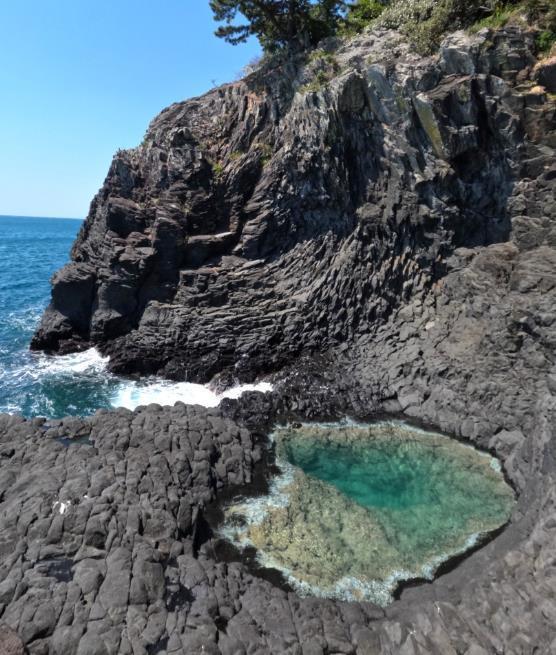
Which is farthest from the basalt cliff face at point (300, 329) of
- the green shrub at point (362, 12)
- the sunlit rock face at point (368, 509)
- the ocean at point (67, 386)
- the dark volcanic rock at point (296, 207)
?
the green shrub at point (362, 12)

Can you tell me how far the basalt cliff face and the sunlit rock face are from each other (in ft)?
3.04

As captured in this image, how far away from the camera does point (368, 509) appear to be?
17141 millimetres

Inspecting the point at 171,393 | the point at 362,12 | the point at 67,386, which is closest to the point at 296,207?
the point at 171,393

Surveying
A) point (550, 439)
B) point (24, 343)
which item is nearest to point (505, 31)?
point (550, 439)

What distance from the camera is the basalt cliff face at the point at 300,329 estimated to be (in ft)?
38.7

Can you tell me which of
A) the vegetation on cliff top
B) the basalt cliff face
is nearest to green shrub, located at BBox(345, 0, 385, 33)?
the vegetation on cliff top

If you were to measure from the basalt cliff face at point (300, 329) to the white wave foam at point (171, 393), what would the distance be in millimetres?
1179

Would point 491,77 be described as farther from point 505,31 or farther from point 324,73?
point 324,73

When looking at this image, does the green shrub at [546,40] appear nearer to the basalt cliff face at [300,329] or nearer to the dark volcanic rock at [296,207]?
the dark volcanic rock at [296,207]

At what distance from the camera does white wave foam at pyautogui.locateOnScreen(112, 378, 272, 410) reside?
25750 millimetres

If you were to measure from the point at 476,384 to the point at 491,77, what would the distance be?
47.2 feet

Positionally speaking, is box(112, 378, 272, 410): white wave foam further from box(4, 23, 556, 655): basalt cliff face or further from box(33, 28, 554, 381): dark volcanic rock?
box(4, 23, 556, 655): basalt cliff face

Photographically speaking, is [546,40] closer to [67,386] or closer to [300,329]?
[300,329]

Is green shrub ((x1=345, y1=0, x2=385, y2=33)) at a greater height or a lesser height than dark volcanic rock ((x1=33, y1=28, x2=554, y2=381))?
greater
